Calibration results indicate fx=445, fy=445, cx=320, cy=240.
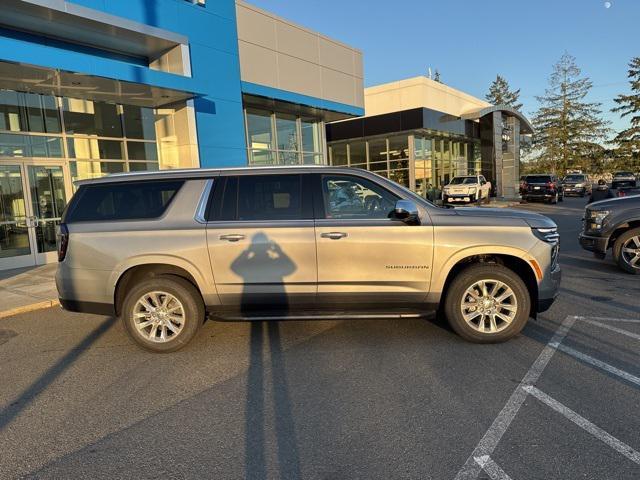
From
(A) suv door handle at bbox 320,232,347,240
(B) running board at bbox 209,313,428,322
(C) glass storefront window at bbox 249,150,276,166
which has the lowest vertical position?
(B) running board at bbox 209,313,428,322

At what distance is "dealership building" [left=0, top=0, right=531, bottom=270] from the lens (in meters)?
9.78

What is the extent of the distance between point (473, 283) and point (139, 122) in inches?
451

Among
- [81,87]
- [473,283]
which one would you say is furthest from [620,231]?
[81,87]

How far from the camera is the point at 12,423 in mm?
3533

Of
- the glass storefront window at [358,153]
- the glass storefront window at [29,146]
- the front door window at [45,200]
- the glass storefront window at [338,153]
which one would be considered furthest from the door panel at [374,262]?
the glass storefront window at [338,153]

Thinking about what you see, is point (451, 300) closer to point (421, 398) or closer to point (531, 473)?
point (421, 398)

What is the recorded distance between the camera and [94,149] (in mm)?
12211

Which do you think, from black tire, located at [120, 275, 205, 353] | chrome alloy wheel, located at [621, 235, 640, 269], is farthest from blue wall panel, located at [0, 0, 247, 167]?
chrome alloy wheel, located at [621, 235, 640, 269]

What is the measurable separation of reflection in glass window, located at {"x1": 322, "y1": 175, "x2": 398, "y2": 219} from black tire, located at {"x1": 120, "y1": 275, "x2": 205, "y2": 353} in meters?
1.77

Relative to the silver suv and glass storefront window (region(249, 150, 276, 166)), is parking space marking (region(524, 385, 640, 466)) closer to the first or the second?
the silver suv

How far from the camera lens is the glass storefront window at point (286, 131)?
1711cm

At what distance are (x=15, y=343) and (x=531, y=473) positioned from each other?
19.1 ft

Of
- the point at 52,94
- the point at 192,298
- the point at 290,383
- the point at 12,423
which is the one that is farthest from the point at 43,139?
the point at 290,383

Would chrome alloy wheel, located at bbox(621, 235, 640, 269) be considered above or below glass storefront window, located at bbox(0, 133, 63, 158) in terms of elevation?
below
